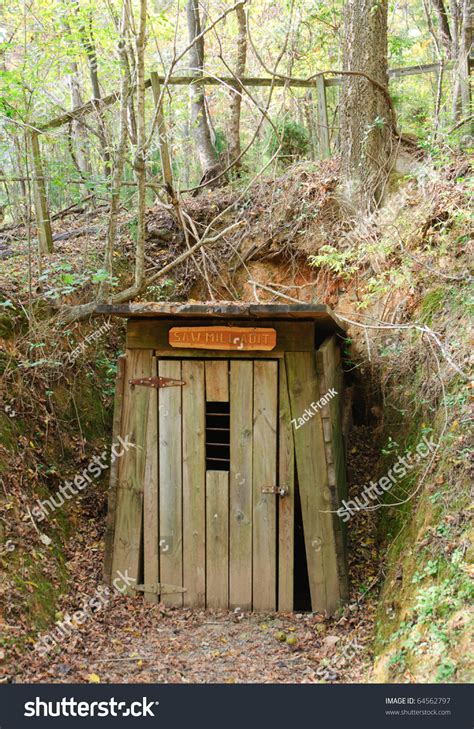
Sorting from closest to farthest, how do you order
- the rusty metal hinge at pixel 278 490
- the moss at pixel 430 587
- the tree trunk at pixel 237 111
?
the moss at pixel 430 587, the rusty metal hinge at pixel 278 490, the tree trunk at pixel 237 111

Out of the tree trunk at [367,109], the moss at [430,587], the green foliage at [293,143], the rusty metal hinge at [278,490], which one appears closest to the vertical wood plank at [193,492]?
the rusty metal hinge at [278,490]

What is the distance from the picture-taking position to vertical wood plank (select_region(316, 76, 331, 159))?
8766mm

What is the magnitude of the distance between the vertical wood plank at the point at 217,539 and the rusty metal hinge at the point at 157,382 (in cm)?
83

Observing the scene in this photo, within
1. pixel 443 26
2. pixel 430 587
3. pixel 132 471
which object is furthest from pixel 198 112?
pixel 430 587

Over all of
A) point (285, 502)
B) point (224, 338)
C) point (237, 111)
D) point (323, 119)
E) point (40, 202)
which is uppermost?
point (237, 111)

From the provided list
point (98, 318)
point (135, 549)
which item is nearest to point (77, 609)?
point (135, 549)

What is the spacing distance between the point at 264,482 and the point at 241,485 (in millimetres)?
A: 202

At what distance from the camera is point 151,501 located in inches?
212

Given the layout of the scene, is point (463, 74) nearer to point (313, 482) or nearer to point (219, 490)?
point (313, 482)

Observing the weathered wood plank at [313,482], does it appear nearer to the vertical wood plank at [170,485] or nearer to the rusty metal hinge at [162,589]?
the vertical wood plank at [170,485]

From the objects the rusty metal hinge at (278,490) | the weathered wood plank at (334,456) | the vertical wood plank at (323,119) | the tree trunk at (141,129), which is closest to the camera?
the weathered wood plank at (334,456)

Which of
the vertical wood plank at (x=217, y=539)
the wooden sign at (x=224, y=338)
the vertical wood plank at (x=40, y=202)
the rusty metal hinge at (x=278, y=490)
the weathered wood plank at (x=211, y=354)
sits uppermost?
the vertical wood plank at (x=40, y=202)

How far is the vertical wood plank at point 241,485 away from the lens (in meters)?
5.23

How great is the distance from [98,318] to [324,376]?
10.7 feet
